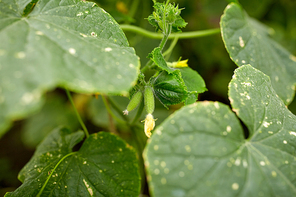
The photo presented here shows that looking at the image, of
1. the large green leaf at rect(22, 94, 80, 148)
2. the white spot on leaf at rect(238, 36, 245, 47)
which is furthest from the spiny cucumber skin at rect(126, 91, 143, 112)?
the large green leaf at rect(22, 94, 80, 148)

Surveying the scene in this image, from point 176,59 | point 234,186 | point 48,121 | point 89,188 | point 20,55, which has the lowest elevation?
point 48,121

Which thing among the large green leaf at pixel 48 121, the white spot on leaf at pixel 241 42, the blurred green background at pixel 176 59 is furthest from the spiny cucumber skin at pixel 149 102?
the large green leaf at pixel 48 121

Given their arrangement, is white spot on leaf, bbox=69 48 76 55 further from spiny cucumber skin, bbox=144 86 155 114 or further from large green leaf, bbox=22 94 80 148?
large green leaf, bbox=22 94 80 148

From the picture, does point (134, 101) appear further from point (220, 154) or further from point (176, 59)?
point (176, 59)

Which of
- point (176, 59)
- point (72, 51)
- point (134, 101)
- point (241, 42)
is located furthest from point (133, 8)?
point (72, 51)

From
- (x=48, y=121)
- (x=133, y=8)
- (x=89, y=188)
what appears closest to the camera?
(x=89, y=188)

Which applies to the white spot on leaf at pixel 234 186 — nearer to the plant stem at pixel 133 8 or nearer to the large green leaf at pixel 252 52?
the large green leaf at pixel 252 52

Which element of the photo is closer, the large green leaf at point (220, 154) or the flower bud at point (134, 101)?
the large green leaf at point (220, 154)
